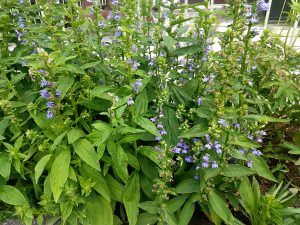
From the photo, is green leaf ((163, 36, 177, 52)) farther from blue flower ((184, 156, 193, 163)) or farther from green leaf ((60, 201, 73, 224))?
green leaf ((60, 201, 73, 224))

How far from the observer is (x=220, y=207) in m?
2.10

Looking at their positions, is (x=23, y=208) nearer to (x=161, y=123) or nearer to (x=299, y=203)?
(x=161, y=123)

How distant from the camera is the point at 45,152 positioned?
7.59 ft

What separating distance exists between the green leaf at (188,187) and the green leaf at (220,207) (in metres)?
0.12

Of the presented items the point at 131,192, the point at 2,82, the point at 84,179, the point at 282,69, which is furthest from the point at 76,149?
the point at 282,69

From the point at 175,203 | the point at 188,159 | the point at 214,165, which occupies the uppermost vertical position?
the point at 214,165

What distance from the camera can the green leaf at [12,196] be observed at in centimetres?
225

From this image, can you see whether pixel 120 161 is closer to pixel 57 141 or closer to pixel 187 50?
pixel 57 141

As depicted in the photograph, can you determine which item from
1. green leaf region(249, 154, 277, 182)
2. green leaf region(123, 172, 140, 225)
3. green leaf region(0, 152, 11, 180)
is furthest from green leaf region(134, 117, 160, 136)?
green leaf region(0, 152, 11, 180)

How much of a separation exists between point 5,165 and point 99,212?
731 millimetres

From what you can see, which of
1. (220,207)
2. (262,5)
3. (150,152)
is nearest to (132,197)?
(150,152)

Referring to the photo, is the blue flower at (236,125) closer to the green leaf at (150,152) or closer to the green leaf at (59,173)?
the green leaf at (150,152)

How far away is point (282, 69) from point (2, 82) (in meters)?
2.25

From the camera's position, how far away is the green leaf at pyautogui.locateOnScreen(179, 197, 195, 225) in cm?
220
